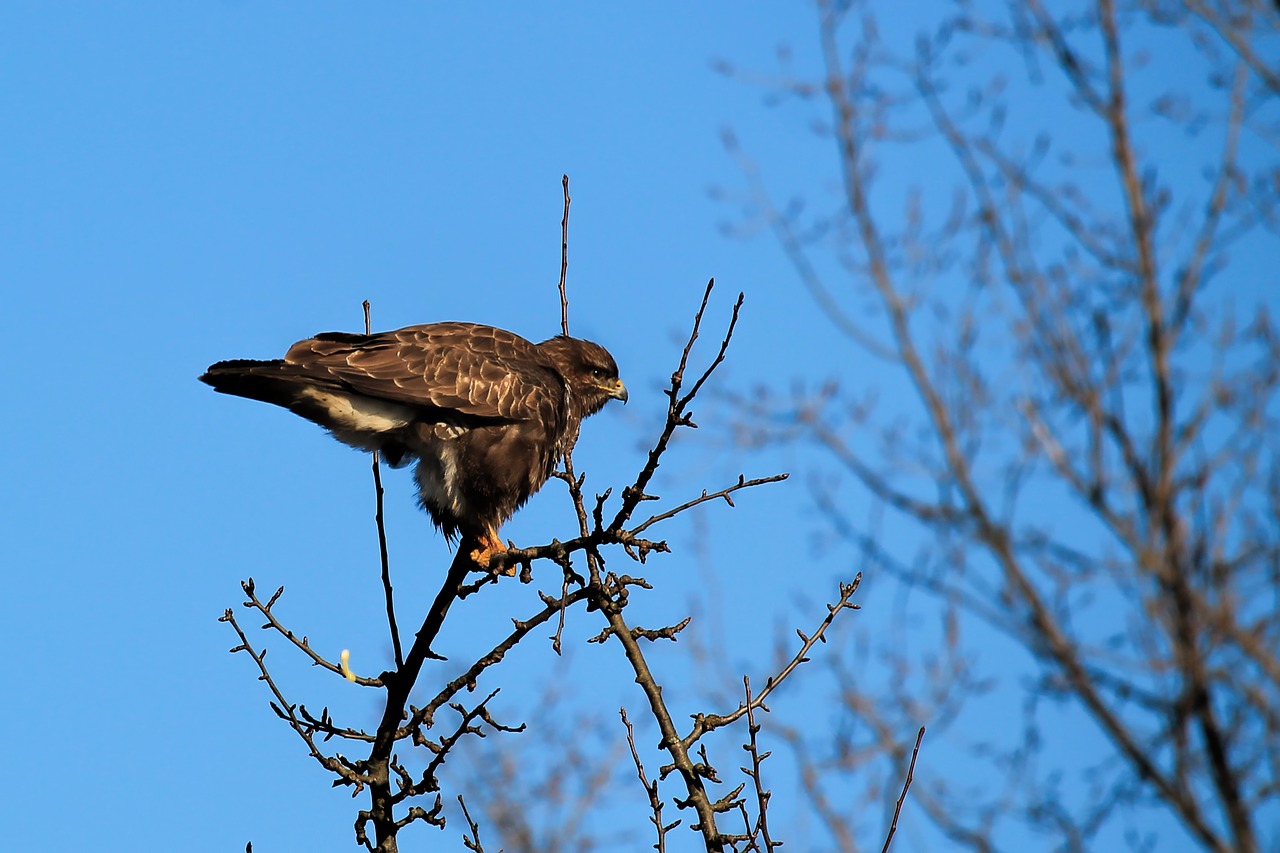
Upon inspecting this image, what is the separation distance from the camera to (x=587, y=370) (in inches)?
278

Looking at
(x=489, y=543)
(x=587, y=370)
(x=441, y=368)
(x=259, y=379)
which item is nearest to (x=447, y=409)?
(x=441, y=368)

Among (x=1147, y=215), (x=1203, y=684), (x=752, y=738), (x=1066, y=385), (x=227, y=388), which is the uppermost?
(x=1147, y=215)

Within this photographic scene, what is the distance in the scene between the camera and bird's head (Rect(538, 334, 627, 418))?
7.00 m

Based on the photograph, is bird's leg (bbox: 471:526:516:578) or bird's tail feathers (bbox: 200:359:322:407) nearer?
bird's tail feathers (bbox: 200:359:322:407)

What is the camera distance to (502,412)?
6168 mm

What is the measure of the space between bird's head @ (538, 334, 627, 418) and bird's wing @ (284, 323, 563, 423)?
0.35 metres

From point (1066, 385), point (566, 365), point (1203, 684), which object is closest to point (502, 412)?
point (566, 365)

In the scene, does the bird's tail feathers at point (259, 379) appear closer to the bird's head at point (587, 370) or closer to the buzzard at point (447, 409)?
the buzzard at point (447, 409)

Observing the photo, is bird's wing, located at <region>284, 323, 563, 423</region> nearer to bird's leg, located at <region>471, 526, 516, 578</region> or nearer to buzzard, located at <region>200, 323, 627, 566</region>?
buzzard, located at <region>200, 323, 627, 566</region>

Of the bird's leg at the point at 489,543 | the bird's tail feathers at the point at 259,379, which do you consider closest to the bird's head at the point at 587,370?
the bird's leg at the point at 489,543

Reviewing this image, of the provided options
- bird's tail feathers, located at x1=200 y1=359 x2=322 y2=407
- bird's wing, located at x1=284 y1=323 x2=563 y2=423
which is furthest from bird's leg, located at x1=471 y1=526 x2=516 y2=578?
bird's tail feathers, located at x1=200 y1=359 x2=322 y2=407

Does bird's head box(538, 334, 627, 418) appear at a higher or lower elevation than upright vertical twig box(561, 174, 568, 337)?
higher

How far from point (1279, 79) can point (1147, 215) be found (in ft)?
3.90

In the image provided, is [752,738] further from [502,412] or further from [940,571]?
[940,571]
